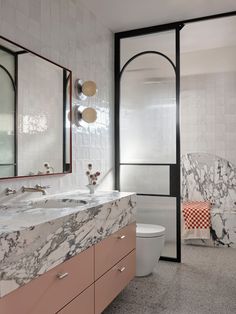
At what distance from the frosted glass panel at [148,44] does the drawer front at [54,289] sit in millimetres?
2416

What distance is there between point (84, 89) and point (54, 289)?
71.2 inches

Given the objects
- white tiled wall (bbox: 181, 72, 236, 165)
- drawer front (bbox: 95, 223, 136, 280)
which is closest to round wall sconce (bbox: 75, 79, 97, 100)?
drawer front (bbox: 95, 223, 136, 280)

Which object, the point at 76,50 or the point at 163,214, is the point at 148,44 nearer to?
the point at 76,50

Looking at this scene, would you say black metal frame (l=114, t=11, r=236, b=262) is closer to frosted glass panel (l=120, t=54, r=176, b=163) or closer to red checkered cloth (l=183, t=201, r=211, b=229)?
frosted glass panel (l=120, t=54, r=176, b=163)

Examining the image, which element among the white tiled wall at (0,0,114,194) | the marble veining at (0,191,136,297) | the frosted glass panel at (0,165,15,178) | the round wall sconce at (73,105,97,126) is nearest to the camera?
the marble veining at (0,191,136,297)

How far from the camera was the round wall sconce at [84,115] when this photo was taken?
2.66m

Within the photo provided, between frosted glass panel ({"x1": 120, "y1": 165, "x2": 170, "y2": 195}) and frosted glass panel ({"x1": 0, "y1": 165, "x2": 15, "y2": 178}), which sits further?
frosted glass panel ({"x1": 120, "y1": 165, "x2": 170, "y2": 195})

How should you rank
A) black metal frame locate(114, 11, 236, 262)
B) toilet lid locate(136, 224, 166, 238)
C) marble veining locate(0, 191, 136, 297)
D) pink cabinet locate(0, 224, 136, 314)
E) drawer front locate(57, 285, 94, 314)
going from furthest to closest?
black metal frame locate(114, 11, 236, 262) < toilet lid locate(136, 224, 166, 238) < drawer front locate(57, 285, 94, 314) < pink cabinet locate(0, 224, 136, 314) < marble veining locate(0, 191, 136, 297)

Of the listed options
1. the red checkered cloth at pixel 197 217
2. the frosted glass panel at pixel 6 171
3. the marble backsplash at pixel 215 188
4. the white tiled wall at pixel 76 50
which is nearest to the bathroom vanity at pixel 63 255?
the frosted glass panel at pixel 6 171

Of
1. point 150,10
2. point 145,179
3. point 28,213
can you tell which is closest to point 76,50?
point 150,10

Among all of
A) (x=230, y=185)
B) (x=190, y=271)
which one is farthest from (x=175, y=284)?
(x=230, y=185)

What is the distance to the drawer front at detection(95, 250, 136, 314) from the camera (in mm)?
1872

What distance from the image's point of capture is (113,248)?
6.76ft

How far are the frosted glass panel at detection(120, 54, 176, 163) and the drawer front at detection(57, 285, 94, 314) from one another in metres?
1.86
